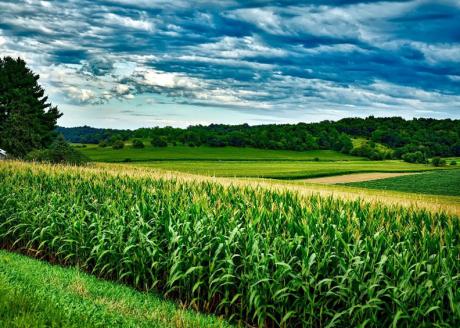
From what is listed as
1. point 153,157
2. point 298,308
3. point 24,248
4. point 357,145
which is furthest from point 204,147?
point 298,308

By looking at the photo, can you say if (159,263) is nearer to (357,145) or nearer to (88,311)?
(88,311)

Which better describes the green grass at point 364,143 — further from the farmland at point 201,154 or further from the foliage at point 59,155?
the foliage at point 59,155

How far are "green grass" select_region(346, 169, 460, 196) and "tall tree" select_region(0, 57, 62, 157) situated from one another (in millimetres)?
33500

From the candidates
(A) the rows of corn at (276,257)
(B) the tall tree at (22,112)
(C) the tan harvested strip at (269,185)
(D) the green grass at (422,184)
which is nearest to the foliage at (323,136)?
(B) the tall tree at (22,112)

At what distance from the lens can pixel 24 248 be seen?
12500 mm

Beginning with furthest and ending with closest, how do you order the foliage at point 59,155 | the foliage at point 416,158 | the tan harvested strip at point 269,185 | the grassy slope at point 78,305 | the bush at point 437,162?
1. the foliage at point 416,158
2. the bush at point 437,162
3. the foliage at point 59,155
4. the tan harvested strip at point 269,185
5. the grassy slope at point 78,305

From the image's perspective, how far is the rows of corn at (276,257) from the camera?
6812 mm

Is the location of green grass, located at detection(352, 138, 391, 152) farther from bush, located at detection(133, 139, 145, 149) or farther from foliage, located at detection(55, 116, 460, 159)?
bush, located at detection(133, 139, 145, 149)

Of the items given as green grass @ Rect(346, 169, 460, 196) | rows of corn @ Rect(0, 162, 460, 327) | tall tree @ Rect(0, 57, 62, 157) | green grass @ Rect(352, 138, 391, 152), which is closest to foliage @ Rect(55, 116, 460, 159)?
green grass @ Rect(352, 138, 391, 152)

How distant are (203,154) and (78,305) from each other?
246 ft

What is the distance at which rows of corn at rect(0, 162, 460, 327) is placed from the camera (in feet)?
22.4

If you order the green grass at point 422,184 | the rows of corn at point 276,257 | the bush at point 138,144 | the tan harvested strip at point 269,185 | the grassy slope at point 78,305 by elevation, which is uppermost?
the bush at point 138,144

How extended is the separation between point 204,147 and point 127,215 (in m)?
78.0

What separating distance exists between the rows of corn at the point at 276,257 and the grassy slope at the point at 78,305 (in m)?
0.53
